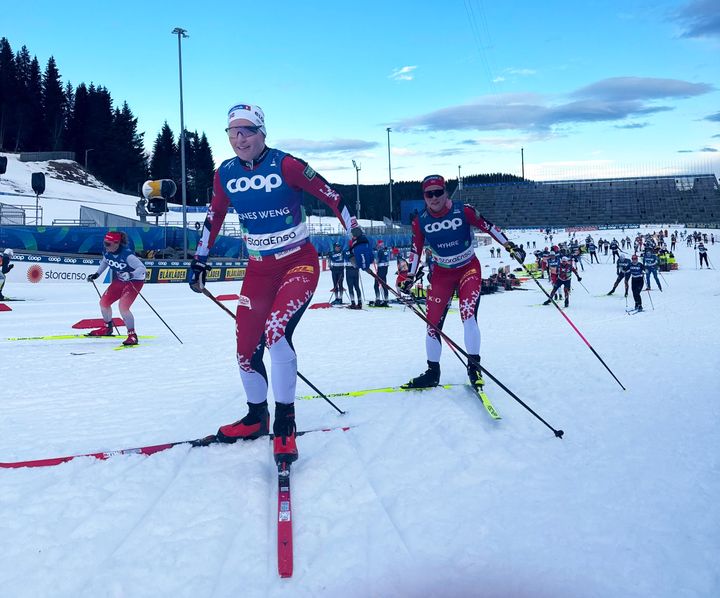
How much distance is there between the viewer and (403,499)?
3018 mm

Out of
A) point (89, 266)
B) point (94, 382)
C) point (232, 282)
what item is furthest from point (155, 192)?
point (94, 382)

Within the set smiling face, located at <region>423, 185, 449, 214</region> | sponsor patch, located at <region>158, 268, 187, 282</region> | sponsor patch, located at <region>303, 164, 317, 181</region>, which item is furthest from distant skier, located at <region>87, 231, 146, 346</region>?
sponsor patch, located at <region>158, 268, 187, 282</region>

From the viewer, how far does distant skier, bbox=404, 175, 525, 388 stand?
5.47m

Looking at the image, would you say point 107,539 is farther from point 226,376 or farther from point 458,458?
point 226,376

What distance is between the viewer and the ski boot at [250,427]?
12.4 feet

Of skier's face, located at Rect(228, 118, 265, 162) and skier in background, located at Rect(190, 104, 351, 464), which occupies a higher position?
skier's face, located at Rect(228, 118, 265, 162)

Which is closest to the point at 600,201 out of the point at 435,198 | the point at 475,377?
the point at 435,198

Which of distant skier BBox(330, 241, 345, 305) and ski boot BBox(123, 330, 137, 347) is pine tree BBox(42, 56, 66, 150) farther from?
ski boot BBox(123, 330, 137, 347)

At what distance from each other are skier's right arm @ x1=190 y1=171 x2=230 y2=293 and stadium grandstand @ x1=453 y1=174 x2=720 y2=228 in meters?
78.4

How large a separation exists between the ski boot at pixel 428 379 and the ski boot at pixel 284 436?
214 centimetres

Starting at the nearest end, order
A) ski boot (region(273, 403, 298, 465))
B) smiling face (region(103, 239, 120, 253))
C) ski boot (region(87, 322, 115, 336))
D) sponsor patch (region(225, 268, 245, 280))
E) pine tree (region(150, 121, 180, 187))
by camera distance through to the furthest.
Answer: ski boot (region(273, 403, 298, 465)) < smiling face (region(103, 239, 120, 253)) < ski boot (region(87, 322, 115, 336)) < sponsor patch (region(225, 268, 245, 280)) < pine tree (region(150, 121, 180, 187))

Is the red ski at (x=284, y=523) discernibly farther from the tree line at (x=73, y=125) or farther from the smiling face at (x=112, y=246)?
the tree line at (x=73, y=125)

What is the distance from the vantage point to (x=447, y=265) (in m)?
5.73

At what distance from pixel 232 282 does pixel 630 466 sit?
21546 millimetres
